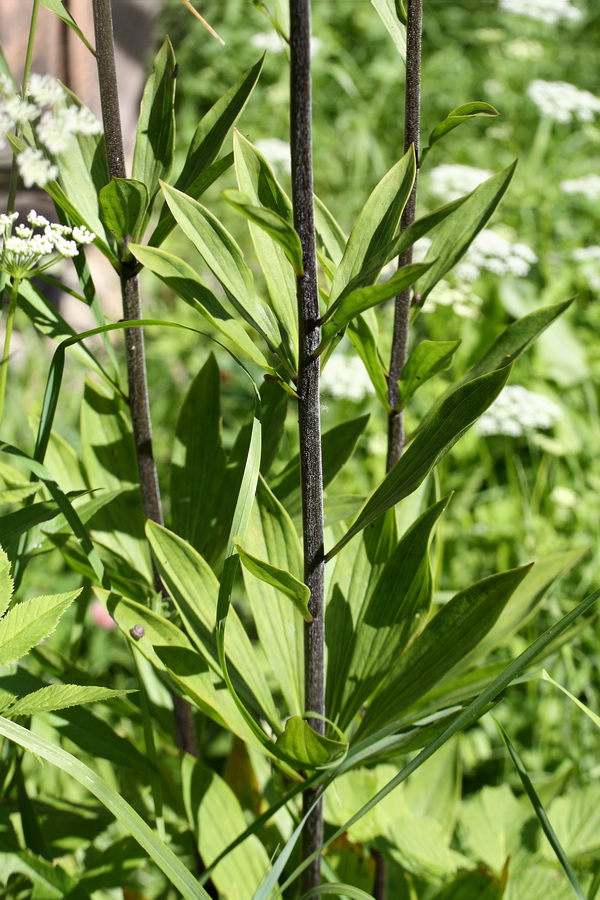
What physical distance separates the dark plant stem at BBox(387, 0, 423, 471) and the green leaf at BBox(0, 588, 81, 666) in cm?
40

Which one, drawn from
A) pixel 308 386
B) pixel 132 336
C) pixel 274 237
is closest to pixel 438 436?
pixel 308 386

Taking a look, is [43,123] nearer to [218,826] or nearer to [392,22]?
[392,22]

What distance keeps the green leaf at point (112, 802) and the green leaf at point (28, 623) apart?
6cm

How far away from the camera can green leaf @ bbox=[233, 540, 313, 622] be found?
0.60 metres

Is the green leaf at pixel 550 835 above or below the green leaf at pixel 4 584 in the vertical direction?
below

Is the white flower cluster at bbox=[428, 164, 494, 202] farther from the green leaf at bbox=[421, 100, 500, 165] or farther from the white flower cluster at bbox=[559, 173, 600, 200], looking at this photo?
the green leaf at bbox=[421, 100, 500, 165]

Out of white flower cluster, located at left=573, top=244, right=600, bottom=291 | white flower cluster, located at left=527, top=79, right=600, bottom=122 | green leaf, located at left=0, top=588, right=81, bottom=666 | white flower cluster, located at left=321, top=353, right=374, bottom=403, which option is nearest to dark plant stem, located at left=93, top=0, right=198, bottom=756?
green leaf, located at left=0, top=588, right=81, bottom=666

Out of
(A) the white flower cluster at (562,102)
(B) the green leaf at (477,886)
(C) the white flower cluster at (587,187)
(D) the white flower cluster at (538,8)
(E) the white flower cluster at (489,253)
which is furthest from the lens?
(D) the white flower cluster at (538,8)

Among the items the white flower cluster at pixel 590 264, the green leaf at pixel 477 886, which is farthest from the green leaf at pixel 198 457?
the white flower cluster at pixel 590 264

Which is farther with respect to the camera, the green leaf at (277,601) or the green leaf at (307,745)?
the green leaf at (277,601)

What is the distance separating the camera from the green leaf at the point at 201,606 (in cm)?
74

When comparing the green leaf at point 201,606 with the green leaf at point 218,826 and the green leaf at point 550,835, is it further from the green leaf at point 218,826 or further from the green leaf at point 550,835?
the green leaf at point 550,835

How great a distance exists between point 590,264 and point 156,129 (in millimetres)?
1791

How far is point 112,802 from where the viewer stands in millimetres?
609
